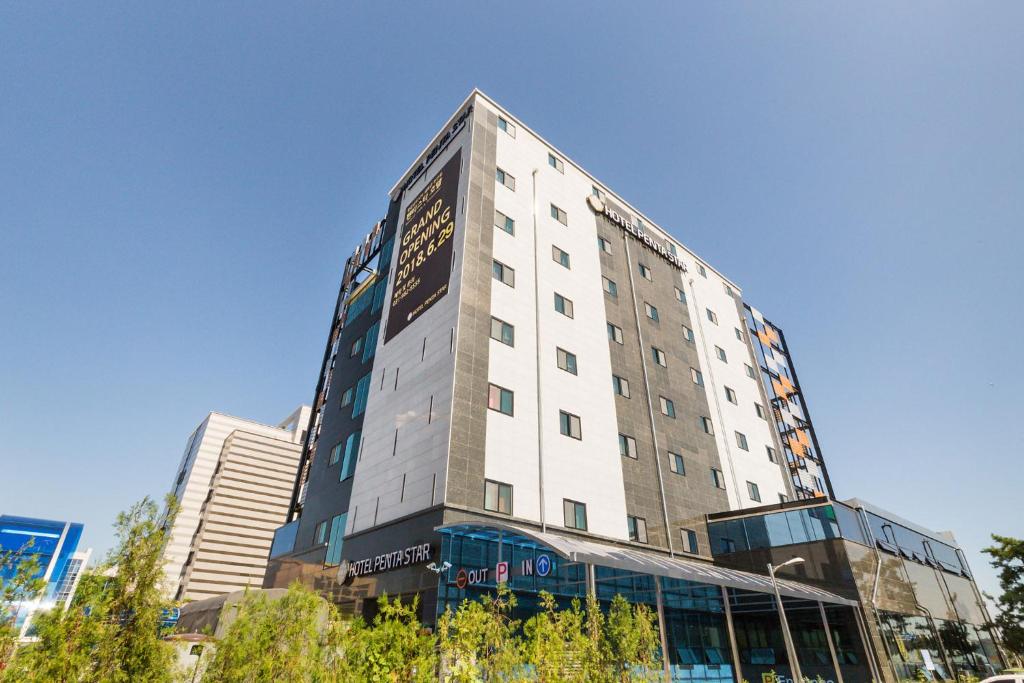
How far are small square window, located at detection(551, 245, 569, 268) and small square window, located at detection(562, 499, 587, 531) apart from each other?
60.0ft

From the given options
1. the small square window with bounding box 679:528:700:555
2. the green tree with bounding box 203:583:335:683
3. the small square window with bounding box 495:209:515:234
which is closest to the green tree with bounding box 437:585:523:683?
the green tree with bounding box 203:583:335:683

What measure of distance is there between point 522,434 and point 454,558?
329 inches

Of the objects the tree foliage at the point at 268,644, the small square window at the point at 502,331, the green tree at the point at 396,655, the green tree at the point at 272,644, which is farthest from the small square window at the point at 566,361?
the green tree at the point at 396,655

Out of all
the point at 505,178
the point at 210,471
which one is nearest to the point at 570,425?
the point at 505,178

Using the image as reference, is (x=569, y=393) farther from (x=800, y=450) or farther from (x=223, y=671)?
(x=800, y=450)

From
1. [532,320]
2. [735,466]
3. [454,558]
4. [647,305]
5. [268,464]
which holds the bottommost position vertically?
[454,558]

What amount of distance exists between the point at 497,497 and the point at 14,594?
64.0 feet

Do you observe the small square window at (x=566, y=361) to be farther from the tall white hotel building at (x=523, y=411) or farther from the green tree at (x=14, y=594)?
the green tree at (x=14, y=594)

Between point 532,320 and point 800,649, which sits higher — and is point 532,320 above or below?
above

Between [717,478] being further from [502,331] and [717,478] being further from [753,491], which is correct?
[502,331]

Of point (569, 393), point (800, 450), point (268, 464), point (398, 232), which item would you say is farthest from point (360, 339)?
point (268, 464)

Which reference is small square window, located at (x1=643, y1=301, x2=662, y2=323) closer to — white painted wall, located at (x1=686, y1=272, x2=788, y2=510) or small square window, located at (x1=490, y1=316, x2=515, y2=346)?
white painted wall, located at (x1=686, y1=272, x2=788, y2=510)

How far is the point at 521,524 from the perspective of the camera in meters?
27.2

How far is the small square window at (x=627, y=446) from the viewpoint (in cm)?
3525
